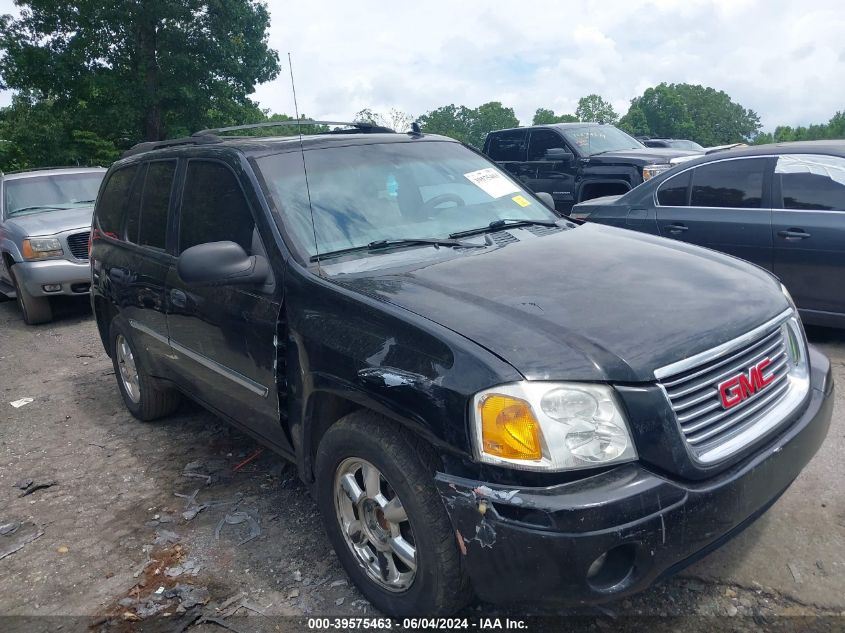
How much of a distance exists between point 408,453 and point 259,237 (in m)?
1.32

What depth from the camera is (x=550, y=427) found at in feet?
6.76

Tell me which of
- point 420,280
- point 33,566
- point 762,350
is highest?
point 420,280

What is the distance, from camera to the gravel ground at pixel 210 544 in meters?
2.65

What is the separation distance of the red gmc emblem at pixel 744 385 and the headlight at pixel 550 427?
435 millimetres

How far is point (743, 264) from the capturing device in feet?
10.2

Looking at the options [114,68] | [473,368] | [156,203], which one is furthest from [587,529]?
[114,68]

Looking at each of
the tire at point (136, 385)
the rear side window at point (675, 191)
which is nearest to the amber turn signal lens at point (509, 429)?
the tire at point (136, 385)

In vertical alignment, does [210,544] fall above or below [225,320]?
below

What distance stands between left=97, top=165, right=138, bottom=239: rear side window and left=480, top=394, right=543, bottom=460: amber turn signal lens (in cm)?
341

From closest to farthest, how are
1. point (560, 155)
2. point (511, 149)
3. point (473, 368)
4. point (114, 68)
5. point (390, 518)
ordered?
point (473, 368)
point (390, 518)
point (560, 155)
point (511, 149)
point (114, 68)

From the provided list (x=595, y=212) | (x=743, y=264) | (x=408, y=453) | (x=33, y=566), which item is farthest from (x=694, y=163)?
(x=33, y=566)

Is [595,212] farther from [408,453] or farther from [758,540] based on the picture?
[408,453]

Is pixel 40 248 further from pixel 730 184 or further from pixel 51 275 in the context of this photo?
pixel 730 184

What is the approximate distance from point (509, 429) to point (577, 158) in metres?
8.82
